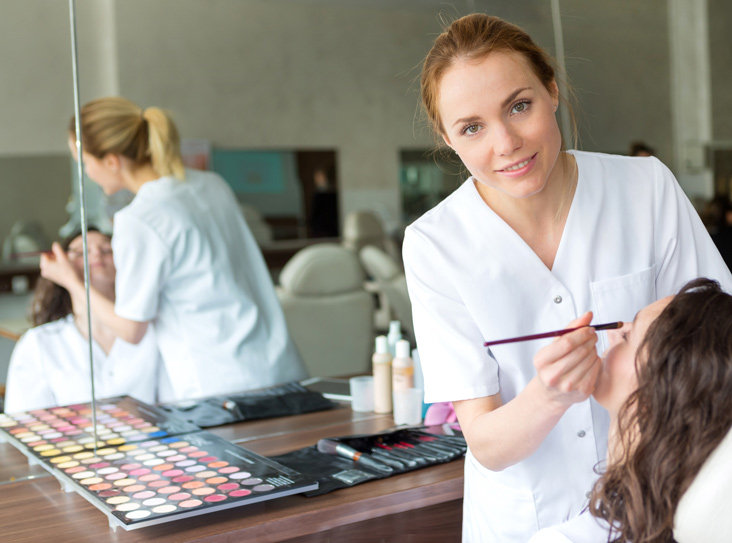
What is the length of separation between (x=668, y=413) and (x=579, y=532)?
9.1 inches

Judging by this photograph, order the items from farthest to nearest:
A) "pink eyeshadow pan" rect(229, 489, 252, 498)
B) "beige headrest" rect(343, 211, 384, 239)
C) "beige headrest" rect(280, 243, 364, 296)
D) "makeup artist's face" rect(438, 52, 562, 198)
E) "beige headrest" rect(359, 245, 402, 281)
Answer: "beige headrest" rect(343, 211, 384, 239) → "beige headrest" rect(359, 245, 402, 281) → "beige headrest" rect(280, 243, 364, 296) → "pink eyeshadow pan" rect(229, 489, 252, 498) → "makeup artist's face" rect(438, 52, 562, 198)

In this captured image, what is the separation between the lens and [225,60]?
21.0 feet

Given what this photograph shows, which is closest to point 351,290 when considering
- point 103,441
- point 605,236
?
point 103,441

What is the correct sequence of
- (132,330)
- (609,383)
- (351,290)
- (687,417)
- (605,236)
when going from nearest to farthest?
(687,417) < (609,383) < (605,236) < (132,330) < (351,290)

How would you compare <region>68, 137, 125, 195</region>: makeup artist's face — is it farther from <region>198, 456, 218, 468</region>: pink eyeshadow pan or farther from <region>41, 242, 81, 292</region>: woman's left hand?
<region>198, 456, 218, 468</region>: pink eyeshadow pan

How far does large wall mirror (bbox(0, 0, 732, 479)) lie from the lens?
2.99 meters

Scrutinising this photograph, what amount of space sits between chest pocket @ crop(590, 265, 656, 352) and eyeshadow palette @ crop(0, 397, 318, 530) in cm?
48

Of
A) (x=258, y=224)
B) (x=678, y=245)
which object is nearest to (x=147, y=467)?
(x=678, y=245)

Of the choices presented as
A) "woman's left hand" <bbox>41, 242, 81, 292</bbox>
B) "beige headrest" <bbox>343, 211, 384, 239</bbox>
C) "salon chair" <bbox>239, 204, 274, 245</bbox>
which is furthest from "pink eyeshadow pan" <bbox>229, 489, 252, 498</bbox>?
"salon chair" <bbox>239, 204, 274, 245</bbox>

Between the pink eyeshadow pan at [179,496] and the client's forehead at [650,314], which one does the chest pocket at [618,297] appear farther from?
the pink eyeshadow pan at [179,496]

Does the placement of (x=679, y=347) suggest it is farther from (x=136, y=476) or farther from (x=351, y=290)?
(x=351, y=290)

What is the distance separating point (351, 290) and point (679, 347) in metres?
2.20

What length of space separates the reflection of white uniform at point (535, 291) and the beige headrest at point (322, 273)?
1733mm

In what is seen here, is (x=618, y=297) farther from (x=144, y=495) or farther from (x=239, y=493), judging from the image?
(x=144, y=495)
